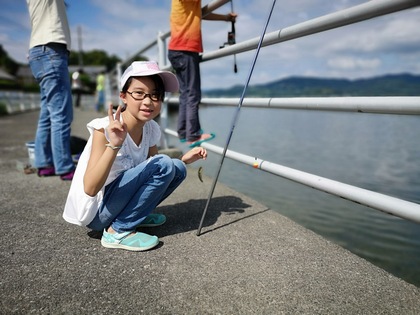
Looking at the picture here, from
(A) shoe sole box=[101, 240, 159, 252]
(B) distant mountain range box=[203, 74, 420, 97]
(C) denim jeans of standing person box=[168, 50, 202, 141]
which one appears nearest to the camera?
(A) shoe sole box=[101, 240, 159, 252]

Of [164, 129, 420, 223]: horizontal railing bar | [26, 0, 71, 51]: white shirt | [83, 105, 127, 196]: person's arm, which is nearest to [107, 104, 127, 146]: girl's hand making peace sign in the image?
[83, 105, 127, 196]: person's arm

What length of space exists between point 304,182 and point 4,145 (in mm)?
4768

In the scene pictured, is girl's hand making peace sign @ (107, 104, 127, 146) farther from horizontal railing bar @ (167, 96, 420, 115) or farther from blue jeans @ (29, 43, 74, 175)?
blue jeans @ (29, 43, 74, 175)

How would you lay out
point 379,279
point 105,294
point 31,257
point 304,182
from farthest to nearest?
point 304,182 < point 31,257 < point 379,279 < point 105,294

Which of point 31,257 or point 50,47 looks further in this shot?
point 50,47

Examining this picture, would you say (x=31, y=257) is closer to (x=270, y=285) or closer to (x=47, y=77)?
(x=270, y=285)

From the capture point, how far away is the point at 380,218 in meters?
3.41

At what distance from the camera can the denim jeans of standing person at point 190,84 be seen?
8.64 ft

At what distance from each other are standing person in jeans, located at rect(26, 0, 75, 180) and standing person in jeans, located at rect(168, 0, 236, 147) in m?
0.92

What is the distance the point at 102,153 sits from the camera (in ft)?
4.53

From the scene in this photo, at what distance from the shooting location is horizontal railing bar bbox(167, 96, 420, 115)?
3.85ft

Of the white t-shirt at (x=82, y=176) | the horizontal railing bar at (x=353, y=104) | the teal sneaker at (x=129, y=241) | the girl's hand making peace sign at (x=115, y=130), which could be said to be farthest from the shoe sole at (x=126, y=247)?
the horizontal railing bar at (x=353, y=104)

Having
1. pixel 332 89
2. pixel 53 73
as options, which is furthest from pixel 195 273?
pixel 332 89

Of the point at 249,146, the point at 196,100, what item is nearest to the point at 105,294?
the point at 196,100
